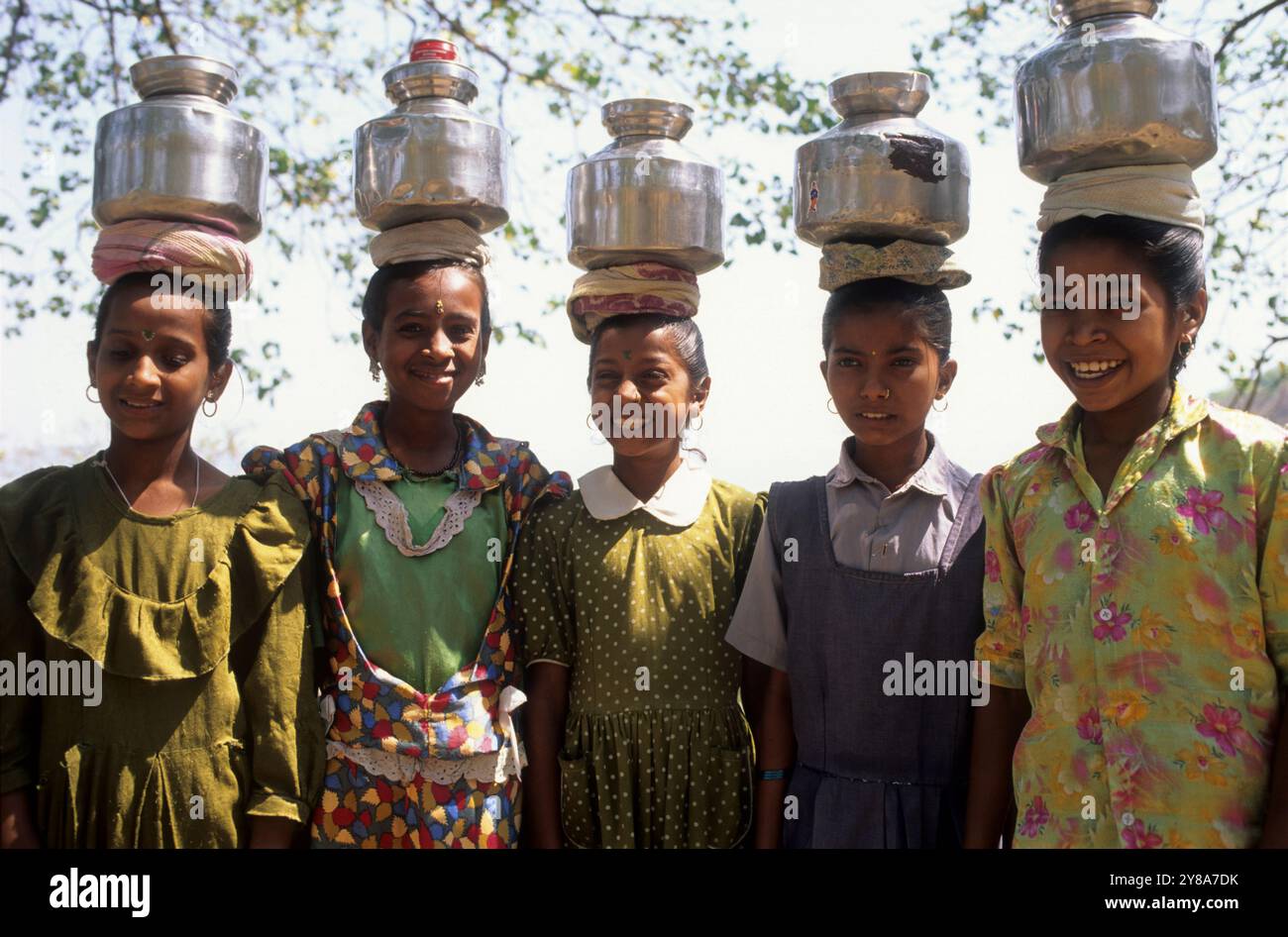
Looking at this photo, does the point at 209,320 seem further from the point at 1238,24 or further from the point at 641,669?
the point at 1238,24

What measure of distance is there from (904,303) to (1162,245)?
63 cm

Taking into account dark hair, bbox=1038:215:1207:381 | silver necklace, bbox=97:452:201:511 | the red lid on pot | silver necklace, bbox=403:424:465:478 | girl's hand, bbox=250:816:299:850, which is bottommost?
girl's hand, bbox=250:816:299:850

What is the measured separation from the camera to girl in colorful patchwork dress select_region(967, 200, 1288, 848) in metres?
2.35

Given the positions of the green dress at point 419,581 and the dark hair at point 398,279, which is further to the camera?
the dark hair at point 398,279

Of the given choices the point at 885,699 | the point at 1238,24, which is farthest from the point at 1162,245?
the point at 1238,24

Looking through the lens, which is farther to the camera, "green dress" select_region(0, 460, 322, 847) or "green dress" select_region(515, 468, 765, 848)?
"green dress" select_region(515, 468, 765, 848)

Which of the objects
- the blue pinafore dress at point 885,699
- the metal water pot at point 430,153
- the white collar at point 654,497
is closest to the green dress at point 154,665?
the white collar at point 654,497

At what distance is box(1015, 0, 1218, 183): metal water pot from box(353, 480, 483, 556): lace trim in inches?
61.5

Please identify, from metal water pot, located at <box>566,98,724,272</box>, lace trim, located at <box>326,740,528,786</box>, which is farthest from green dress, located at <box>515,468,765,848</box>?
metal water pot, located at <box>566,98,724,272</box>

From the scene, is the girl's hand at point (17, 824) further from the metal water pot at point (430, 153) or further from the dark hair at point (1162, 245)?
the dark hair at point (1162, 245)

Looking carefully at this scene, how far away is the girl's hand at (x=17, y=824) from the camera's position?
2.69m

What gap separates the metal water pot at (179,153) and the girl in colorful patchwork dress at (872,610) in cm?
147

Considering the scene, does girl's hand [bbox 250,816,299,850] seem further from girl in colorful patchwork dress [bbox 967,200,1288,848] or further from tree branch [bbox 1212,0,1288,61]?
tree branch [bbox 1212,0,1288,61]
